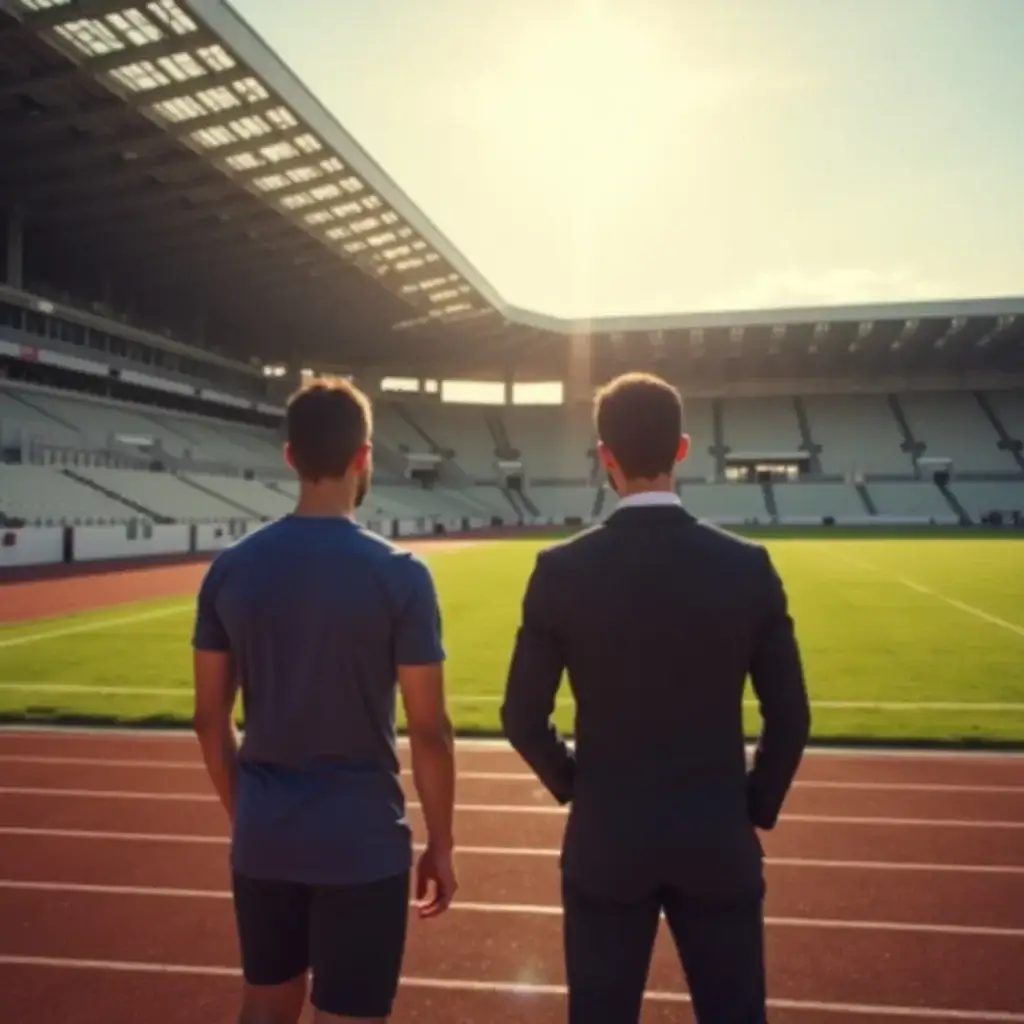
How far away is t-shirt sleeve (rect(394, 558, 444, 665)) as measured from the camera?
2.31 meters

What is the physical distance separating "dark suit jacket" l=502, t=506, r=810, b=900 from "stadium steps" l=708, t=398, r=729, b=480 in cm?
6270

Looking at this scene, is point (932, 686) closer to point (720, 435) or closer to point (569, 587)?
point (569, 587)

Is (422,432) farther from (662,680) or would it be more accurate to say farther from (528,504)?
(662,680)

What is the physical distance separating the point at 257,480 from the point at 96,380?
8.67 metres

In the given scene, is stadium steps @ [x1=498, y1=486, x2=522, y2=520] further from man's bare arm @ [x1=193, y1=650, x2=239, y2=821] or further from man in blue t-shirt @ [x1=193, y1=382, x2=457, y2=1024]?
man in blue t-shirt @ [x1=193, y1=382, x2=457, y2=1024]

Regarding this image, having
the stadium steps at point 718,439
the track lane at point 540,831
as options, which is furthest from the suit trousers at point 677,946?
the stadium steps at point 718,439

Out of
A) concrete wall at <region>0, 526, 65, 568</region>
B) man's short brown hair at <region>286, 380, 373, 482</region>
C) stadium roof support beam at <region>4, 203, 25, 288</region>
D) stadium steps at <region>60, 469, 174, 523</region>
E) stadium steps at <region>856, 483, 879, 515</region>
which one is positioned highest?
stadium roof support beam at <region>4, 203, 25, 288</region>

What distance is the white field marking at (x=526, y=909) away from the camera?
4.62 metres

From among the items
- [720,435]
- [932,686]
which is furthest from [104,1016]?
[720,435]

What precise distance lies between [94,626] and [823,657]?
1105cm

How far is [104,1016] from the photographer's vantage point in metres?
3.88

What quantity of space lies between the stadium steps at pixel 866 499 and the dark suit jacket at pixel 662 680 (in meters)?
60.6

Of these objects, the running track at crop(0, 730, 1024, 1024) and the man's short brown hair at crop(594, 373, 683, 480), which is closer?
the man's short brown hair at crop(594, 373, 683, 480)

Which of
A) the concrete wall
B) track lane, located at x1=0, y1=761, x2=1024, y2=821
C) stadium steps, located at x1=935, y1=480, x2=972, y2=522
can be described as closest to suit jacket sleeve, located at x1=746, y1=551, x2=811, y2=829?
track lane, located at x1=0, y1=761, x2=1024, y2=821
